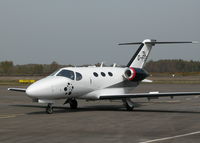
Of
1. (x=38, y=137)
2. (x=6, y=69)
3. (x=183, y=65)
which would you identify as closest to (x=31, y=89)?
(x=38, y=137)

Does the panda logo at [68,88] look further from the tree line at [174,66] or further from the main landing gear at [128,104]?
the tree line at [174,66]

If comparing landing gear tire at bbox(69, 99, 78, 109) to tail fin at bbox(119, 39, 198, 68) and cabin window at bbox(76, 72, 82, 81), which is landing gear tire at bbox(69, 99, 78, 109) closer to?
cabin window at bbox(76, 72, 82, 81)

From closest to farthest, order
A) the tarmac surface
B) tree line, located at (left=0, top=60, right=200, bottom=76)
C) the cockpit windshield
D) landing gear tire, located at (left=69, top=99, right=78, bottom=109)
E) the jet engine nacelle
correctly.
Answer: the tarmac surface < the cockpit windshield < landing gear tire, located at (left=69, top=99, right=78, bottom=109) < the jet engine nacelle < tree line, located at (left=0, top=60, right=200, bottom=76)

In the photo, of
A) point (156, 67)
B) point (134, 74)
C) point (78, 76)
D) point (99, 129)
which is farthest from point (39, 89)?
point (156, 67)

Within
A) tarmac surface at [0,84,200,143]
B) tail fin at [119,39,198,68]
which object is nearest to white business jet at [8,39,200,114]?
tail fin at [119,39,198,68]

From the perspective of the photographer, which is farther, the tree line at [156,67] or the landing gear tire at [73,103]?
the tree line at [156,67]

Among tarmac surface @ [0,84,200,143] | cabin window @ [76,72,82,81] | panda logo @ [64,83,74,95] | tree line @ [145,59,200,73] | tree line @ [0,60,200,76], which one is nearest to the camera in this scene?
tarmac surface @ [0,84,200,143]

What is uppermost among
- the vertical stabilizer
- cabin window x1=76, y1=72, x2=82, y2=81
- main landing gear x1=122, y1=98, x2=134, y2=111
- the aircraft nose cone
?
the vertical stabilizer

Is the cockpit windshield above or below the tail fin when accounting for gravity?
below

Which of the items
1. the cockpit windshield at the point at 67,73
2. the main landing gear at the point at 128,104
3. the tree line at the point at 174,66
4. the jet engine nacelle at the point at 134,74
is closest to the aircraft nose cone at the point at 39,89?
the cockpit windshield at the point at 67,73

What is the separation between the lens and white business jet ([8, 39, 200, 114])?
18048 millimetres

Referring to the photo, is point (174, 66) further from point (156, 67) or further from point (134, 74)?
point (134, 74)

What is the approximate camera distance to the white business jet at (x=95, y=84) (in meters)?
18.0

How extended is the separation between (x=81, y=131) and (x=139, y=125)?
2512mm
